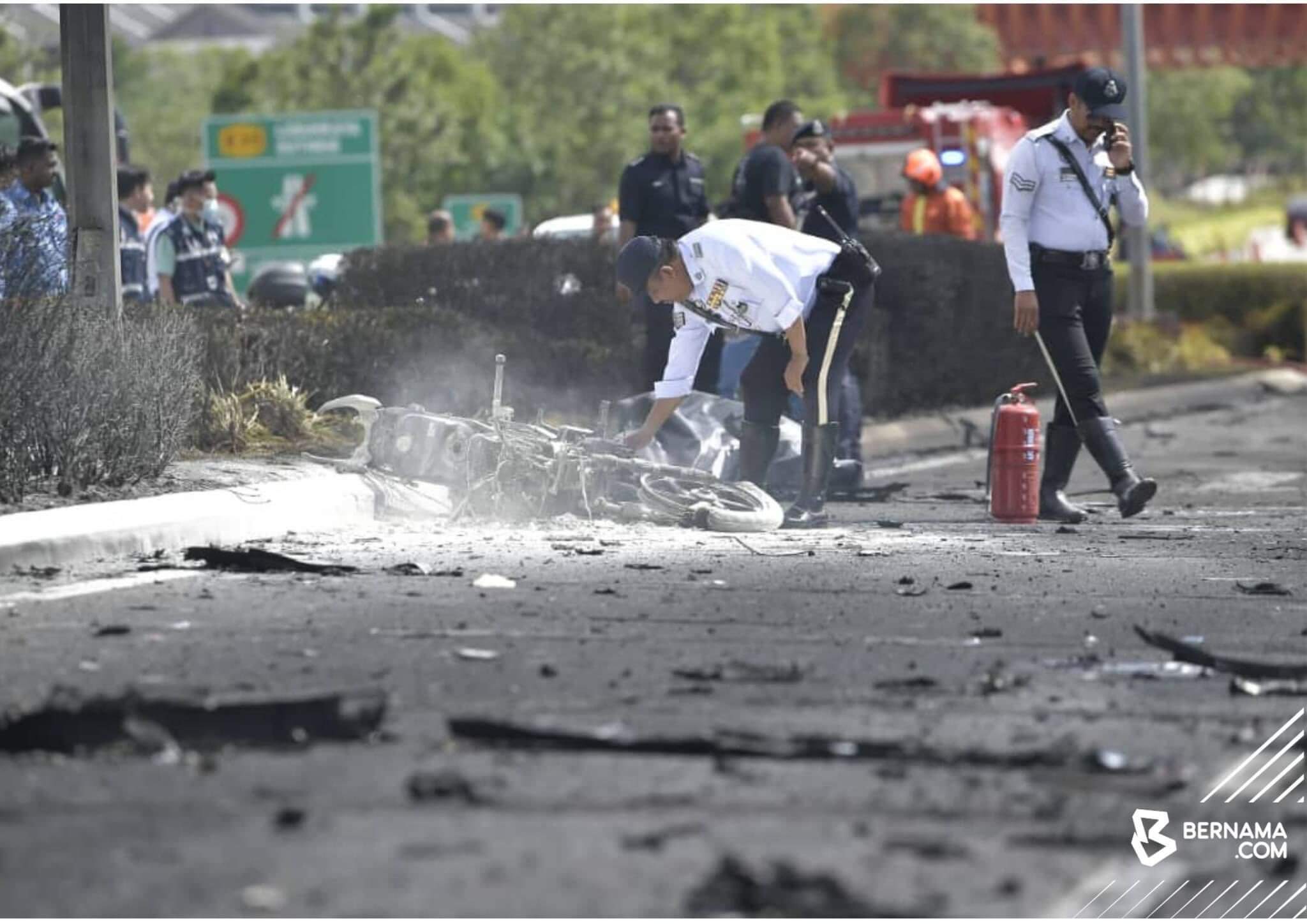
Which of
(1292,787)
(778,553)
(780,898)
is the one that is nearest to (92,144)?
(778,553)

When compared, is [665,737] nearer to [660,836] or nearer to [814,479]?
[660,836]

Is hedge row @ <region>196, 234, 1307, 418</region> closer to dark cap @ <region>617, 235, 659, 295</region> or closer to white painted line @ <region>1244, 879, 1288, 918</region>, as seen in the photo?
dark cap @ <region>617, 235, 659, 295</region>

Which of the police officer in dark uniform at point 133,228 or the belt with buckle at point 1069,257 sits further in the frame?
the police officer in dark uniform at point 133,228

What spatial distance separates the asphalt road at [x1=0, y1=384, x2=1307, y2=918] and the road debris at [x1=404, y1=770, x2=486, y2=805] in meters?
0.01

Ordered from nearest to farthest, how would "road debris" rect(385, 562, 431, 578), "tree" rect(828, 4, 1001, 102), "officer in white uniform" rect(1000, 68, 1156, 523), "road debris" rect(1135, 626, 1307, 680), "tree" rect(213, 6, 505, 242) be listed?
"road debris" rect(1135, 626, 1307, 680), "road debris" rect(385, 562, 431, 578), "officer in white uniform" rect(1000, 68, 1156, 523), "tree" rect(213, 6, 505, 242), "tree" rect(828, 4, 1001, 102)

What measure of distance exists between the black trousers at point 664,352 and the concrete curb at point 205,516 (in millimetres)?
2408

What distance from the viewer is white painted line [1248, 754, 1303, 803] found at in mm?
4816

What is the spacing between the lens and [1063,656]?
21.2ft

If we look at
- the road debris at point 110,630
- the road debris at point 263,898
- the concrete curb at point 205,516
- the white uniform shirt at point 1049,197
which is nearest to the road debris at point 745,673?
the road debris at point 110,630

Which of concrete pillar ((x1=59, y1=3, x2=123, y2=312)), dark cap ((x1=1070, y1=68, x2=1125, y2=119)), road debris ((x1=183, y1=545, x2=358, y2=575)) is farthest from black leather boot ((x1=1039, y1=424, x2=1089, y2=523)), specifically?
concrete pillar ((x1=59, y1=3, x2=123, y2=312))

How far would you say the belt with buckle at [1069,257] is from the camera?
10570mm

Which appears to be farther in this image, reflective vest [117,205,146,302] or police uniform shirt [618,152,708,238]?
reflective vest [117,205,146,302]

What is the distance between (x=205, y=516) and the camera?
926 centimetres

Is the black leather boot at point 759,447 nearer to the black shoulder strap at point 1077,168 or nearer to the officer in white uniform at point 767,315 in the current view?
the officer in white uniform at point 767,315
